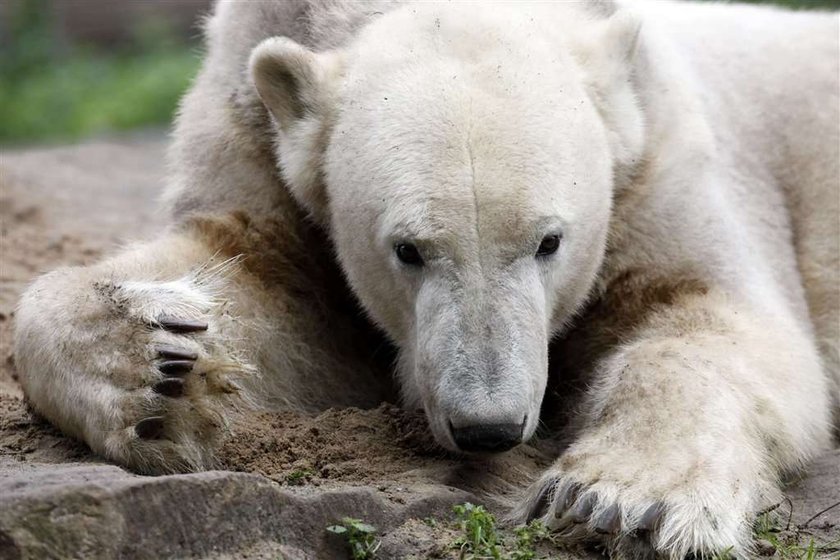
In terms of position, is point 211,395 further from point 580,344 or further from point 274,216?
point 580,344

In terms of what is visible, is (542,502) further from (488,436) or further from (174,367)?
(174,367)

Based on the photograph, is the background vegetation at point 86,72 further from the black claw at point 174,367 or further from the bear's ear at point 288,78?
the black claw at point 174,367

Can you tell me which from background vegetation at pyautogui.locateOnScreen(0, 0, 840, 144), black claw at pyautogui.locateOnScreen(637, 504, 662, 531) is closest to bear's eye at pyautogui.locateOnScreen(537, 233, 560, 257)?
black claw at pyautogui.locateOnScreen(637, 504, 662, 531)

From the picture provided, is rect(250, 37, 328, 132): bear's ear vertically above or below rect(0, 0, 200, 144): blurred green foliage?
above

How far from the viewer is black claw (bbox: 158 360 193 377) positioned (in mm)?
3344

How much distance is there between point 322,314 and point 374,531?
1.47m

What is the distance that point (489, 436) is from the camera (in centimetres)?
310

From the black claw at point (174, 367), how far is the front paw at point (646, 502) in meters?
0.93

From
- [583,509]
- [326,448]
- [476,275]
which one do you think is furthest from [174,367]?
[583,509]

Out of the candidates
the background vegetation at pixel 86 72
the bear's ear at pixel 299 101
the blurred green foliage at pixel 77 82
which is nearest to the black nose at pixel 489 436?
the bear's ear at pixel 299 101

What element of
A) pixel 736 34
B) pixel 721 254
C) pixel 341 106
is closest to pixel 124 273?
pixel 341 106

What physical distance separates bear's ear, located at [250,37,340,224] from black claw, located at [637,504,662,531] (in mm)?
1404

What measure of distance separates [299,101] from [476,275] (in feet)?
3.03

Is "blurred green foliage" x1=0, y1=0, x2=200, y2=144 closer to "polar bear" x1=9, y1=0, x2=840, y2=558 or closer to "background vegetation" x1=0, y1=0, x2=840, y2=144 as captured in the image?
"background vegetation" x1=0, y1=0, x2=840, y2=144
